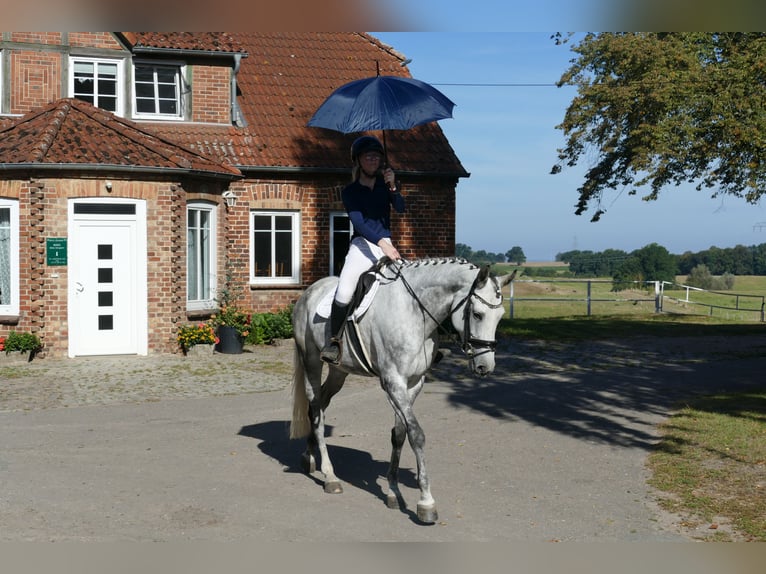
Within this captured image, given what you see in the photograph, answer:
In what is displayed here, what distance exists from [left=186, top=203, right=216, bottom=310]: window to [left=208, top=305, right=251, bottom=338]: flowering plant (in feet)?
0.94

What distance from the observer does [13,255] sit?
17234 mm

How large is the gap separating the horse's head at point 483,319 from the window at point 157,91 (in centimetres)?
1590

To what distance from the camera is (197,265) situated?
19.3 meters

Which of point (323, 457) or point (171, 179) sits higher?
point (171, 179)

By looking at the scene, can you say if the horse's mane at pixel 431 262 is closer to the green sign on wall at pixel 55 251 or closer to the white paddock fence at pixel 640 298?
the green sign on wall at pixel 55 251

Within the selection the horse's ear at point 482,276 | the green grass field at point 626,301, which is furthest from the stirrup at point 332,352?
the green grass field at point 626,301

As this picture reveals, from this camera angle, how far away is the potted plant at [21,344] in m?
16.7

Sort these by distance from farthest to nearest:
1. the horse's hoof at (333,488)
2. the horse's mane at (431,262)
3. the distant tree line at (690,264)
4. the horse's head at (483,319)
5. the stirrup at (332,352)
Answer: the distant tree line at (690,264) < the stirrup at (332,352) < the horse's hoof at (333,488) < the horse's mane at (431,262) < the horse's head at (483,319)

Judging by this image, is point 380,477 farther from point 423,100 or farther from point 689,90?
point 689,90

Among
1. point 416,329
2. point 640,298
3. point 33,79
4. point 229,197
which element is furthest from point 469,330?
point 640,298

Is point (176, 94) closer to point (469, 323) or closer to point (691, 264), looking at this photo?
point (469, 323)

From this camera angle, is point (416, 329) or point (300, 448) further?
point (300, 448)

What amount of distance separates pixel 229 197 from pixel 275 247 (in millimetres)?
2159
